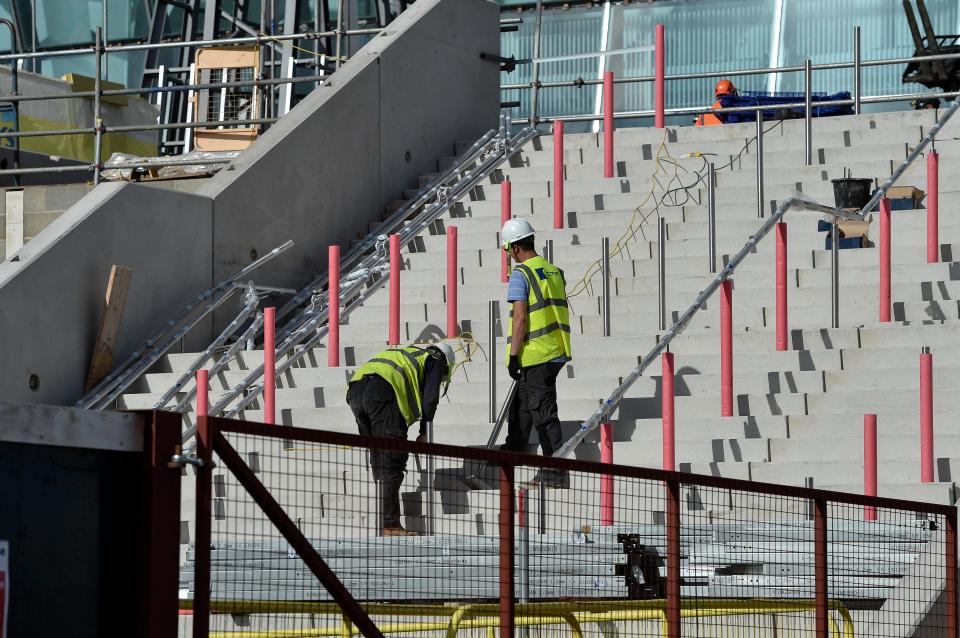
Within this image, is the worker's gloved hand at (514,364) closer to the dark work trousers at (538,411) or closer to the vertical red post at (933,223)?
the dark work trousers at (538,411)

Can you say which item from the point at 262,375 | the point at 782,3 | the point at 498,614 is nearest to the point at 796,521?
the point at 498,614

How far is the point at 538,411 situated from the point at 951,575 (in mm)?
3134

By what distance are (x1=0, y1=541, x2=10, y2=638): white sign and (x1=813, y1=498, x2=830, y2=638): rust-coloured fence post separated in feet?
14.5

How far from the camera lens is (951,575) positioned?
9.16 metres

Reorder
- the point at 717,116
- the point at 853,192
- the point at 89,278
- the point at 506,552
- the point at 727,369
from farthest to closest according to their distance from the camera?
the point at 717,116
the point at 89,278
the point at 853,192
the point at 727,369
the point at 506,552

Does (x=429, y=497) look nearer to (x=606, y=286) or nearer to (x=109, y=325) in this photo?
(x=606, y=286)

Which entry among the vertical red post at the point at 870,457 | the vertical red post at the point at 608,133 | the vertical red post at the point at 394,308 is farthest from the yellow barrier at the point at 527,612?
the vertical red post at the point at 608,133

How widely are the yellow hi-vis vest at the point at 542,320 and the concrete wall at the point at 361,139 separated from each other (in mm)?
5328

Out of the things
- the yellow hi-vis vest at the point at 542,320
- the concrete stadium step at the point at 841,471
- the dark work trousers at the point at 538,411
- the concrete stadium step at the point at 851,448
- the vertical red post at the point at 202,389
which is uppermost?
the yellow hi-vis vest at the point at 542,320

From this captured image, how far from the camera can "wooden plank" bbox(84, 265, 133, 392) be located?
1486cm

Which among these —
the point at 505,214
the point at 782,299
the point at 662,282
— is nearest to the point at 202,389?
the point at 662,282

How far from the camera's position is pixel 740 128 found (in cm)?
1747

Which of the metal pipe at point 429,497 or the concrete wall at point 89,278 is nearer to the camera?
the metal pipe at point 429,497

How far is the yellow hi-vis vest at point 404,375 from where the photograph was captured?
11383mm
